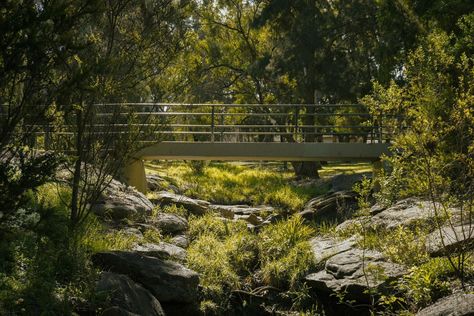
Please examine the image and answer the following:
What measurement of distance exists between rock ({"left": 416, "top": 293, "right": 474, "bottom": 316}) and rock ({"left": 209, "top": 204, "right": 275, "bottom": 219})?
9.43 m

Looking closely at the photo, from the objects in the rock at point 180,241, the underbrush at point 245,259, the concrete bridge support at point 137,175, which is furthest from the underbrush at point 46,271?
the concrete bridge support at point 137,175

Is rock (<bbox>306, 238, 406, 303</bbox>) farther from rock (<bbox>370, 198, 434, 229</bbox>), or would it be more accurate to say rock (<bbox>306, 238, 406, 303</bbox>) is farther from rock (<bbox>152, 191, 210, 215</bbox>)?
rock (<bbox>152, 191, 210, 215</bbox>)

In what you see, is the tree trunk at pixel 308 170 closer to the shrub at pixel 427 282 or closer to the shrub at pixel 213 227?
the shrub at pixel 213 227

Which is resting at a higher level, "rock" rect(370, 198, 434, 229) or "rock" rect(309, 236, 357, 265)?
"rock" rect(370, 198, 434, 229)

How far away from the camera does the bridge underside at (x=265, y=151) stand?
55.8ft

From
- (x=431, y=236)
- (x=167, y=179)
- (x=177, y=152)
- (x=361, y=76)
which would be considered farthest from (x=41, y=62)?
(x=361, y=76)

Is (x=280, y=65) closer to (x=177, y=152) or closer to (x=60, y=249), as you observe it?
(x=177, y=152)

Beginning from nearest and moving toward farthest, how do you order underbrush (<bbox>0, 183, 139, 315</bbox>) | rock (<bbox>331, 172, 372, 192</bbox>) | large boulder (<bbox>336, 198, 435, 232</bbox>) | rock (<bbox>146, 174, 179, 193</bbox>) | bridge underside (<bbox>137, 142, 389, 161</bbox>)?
underbrush (<bbox>0, 183, 139, 315</bbox>) < large boulder (<bbox>336, 198, 435, 232</bbox>) < bridge underside (<bbox>137, 142, 389, 161</bbox>) < rock (<bbox>331, 172, 372, 192</bbox>) < rock (<bbox>146, 174, 179, 193</bbox>)

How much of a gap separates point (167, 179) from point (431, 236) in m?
13.8

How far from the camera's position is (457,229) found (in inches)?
356

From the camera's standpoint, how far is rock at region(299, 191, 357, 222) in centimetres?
1517

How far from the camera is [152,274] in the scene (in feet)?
28.4

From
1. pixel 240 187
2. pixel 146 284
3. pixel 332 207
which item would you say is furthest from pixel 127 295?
pixel 240 187

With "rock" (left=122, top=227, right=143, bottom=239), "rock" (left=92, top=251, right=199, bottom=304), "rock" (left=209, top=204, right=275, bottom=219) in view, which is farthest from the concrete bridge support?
"rock" (left=92, top=251, right=199, bottom=304)
